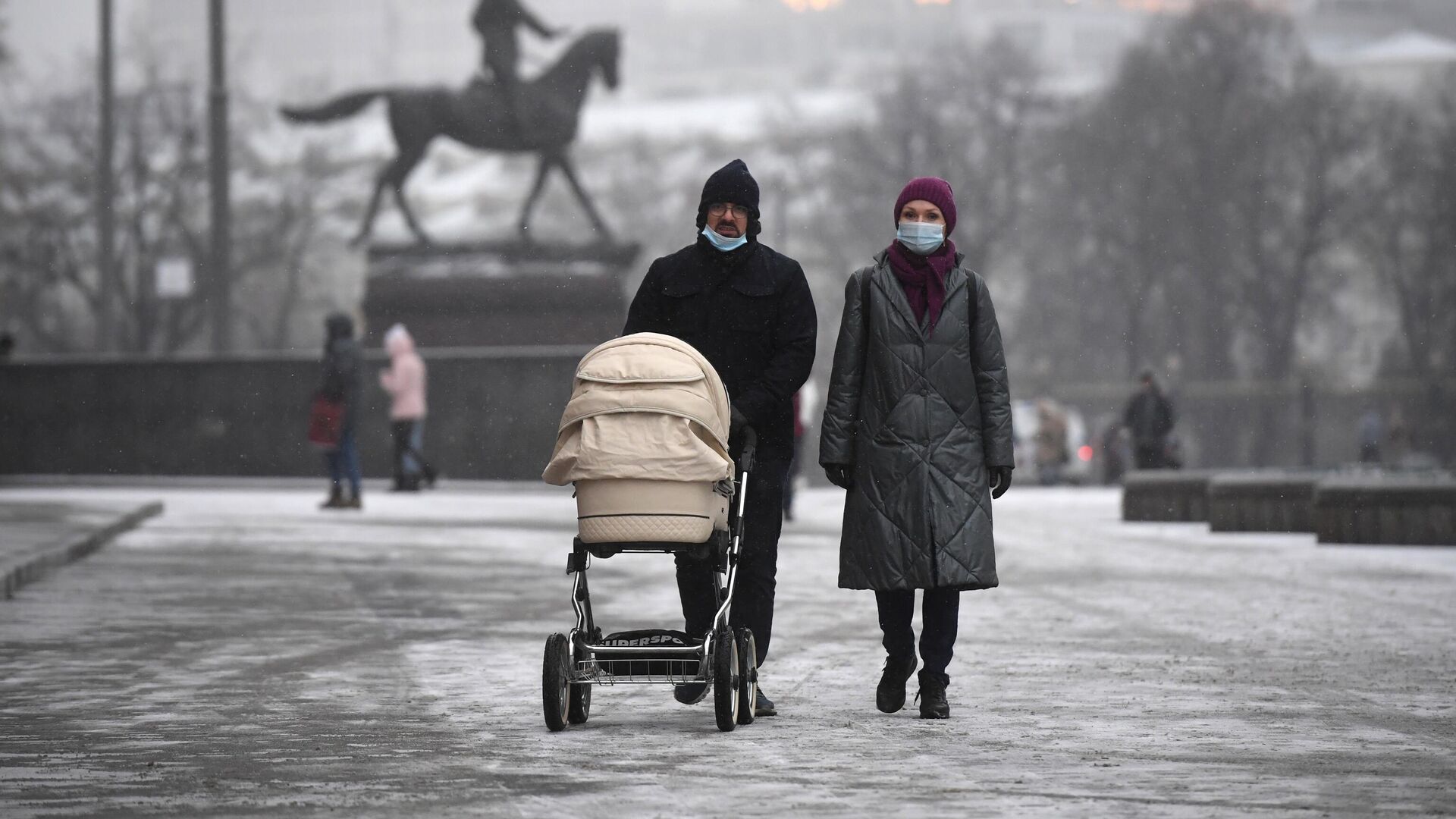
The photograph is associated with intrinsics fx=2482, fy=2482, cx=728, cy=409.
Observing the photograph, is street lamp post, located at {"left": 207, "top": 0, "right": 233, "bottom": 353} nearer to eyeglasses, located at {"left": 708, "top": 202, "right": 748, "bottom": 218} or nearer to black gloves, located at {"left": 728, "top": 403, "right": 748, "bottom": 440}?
eyeglasses, located at {"left": 708, "top": 202, "right": 748, "bottom": 218}

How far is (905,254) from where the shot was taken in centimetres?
809

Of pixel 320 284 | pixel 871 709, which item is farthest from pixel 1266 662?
pixel 320 284

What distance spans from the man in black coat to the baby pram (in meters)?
0.33

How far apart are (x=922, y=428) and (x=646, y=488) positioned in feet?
3.66

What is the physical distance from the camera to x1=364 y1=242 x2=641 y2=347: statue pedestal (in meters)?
26.5

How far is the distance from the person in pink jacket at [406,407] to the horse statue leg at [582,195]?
253cm

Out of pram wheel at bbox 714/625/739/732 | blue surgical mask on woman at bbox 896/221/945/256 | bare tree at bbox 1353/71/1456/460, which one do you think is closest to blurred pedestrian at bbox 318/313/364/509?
blue surgical mask on woman at bbox 896/221/945/256

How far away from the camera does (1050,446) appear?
38781mm

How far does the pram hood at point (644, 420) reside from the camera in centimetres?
722

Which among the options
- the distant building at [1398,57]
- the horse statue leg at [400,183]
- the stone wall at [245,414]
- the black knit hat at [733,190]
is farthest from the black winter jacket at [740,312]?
the distant building at [1398,57]

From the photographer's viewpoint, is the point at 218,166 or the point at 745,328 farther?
the point at 218,166

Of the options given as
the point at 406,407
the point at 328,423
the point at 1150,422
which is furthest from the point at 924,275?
the point at 1150,422

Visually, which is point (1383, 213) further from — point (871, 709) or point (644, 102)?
point (644, 102)

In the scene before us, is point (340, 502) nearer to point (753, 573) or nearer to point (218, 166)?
point (218, 166)
